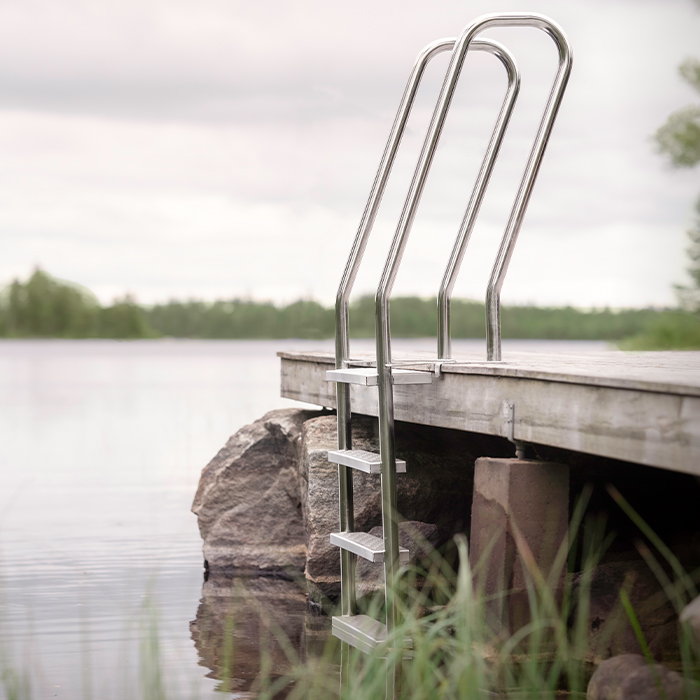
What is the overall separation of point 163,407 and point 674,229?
1841cm

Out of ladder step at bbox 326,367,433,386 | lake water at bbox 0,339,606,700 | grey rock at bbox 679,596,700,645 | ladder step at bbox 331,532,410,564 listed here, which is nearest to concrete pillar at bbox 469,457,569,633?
ladder step at bbox 331,532,410,564

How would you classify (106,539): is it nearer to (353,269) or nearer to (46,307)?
(353,269)

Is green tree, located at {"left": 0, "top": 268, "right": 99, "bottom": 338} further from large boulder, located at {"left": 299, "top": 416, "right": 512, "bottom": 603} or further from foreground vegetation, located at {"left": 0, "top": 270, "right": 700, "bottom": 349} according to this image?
large boulder, located at {"left": 299, "top": 416, "right": 512, "bottom": 603}

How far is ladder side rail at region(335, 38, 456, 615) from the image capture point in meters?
4.11

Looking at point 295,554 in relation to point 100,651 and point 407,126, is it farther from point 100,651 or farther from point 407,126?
point 407,126

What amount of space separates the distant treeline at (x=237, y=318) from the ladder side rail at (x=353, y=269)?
2200cm

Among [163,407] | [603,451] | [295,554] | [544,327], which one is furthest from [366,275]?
[603,451]

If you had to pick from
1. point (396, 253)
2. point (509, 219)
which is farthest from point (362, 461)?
point (509, 219)

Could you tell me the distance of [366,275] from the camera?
3900 cm

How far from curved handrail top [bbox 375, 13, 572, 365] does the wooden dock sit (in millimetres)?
334

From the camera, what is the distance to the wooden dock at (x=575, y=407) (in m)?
2.75

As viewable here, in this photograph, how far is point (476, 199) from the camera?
4234 millimetres

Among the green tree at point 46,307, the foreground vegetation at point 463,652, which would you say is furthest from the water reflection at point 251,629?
the green tree at point 46,307

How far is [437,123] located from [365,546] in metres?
1.63
